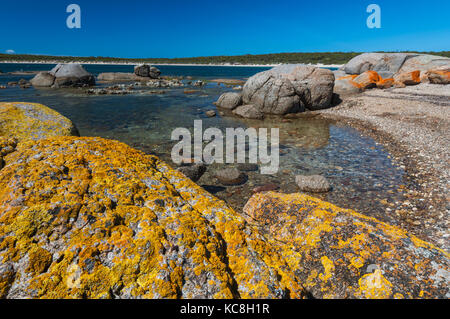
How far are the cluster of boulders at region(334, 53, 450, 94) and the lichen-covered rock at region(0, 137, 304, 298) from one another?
1017 inches

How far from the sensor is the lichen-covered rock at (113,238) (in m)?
1.68

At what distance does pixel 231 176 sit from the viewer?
832 cm

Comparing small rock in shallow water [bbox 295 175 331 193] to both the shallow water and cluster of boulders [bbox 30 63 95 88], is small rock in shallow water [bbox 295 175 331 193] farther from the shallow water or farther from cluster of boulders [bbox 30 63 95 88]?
cluster of boulders [bbox 30 63 95 88]

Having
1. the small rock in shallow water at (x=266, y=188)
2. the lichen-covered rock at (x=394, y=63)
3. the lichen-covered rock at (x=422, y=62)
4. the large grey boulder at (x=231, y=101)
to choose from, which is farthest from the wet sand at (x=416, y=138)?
the lichen-covered rock at (x=394, y=63)

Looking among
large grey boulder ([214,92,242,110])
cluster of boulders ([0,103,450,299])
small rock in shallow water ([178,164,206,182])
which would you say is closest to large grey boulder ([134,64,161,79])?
large grey boulder ([214,92,242,110])

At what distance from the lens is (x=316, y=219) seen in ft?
10.7

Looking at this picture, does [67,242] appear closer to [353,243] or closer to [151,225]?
[151,225]

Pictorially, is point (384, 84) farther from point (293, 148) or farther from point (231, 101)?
point (293, 148)

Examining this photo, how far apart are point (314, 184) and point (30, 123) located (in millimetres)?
7748

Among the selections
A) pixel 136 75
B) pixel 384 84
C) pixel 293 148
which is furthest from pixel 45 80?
pixel 384 84

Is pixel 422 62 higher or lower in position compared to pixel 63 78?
higher

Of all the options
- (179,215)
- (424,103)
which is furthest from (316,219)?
(424,103)

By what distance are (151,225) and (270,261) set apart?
1.15m

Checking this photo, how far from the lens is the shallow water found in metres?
7.27
